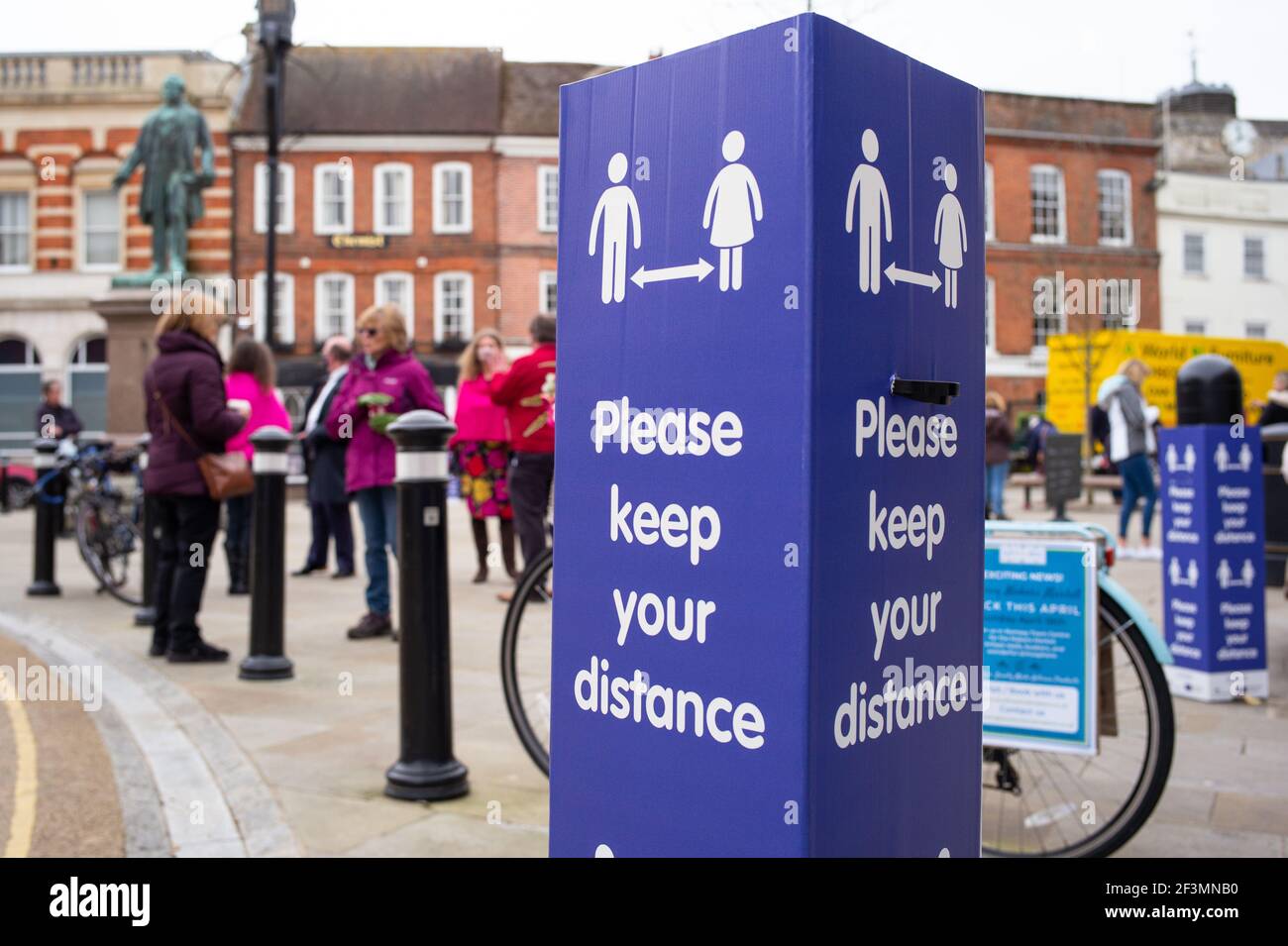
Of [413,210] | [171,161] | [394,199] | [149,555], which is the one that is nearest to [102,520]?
[149,555]

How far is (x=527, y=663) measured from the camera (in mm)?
3961

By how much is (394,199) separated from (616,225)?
33.2 m

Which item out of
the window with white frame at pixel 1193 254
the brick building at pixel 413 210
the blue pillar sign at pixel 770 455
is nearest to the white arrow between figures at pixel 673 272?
the blue pillar sign at pixel 770 455

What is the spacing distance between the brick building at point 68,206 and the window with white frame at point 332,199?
290 centimetres

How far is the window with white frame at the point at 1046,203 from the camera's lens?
3522 cm

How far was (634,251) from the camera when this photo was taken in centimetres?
170

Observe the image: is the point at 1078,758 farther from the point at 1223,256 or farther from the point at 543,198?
the point at 1223,256

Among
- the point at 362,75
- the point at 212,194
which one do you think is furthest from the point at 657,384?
the point at 362,75

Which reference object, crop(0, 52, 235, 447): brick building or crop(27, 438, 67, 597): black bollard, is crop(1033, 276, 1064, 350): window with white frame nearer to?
crop(0, 52, 235, 447): brick building

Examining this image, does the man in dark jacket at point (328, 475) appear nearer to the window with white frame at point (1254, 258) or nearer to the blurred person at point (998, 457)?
the blurred person at point (998, 457)

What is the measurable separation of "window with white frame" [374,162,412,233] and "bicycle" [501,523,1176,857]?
30.9m

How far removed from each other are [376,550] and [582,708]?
5.59 m

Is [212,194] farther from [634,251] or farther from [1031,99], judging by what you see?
[634,251]

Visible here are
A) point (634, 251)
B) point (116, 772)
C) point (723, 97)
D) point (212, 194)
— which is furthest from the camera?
point (212, 194)
